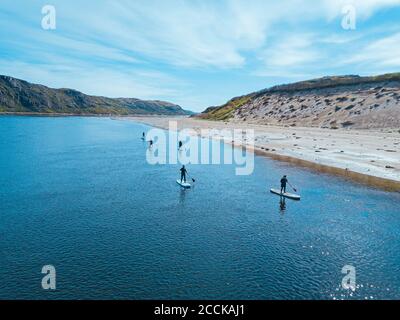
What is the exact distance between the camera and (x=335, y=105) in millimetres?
136875

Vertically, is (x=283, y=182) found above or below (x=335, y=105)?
below

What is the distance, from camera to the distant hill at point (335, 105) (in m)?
114

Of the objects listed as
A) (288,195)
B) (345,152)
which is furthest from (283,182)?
(345,152)

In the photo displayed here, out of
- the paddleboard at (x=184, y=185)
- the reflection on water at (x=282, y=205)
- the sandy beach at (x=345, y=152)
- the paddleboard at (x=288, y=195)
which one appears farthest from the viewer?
the sandy beach at (x=345, y=152)

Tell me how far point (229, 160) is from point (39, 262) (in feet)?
174

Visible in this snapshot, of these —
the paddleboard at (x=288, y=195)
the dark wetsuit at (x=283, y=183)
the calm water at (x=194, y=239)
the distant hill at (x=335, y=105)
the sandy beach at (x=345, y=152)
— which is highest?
the distant hill at (x=335, y=105)

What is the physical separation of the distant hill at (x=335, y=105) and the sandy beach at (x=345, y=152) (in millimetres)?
12742

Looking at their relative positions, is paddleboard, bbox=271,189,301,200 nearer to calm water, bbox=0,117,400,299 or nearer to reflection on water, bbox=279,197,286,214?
reflection on water, bbox=279,197,286,214

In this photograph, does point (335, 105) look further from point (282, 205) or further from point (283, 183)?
point (282, 205)

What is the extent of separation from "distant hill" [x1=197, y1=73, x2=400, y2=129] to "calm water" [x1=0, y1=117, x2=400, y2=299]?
236 ft

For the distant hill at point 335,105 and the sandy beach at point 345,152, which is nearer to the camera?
the sandy beach at point 345,152

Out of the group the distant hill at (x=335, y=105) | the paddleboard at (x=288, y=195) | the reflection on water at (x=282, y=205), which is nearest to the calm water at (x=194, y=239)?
the reflection on water at (x=282, y=205)

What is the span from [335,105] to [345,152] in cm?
6987

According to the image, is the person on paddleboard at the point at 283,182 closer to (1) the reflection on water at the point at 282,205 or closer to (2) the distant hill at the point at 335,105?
(1) the reflection on water at the point at 282,205
